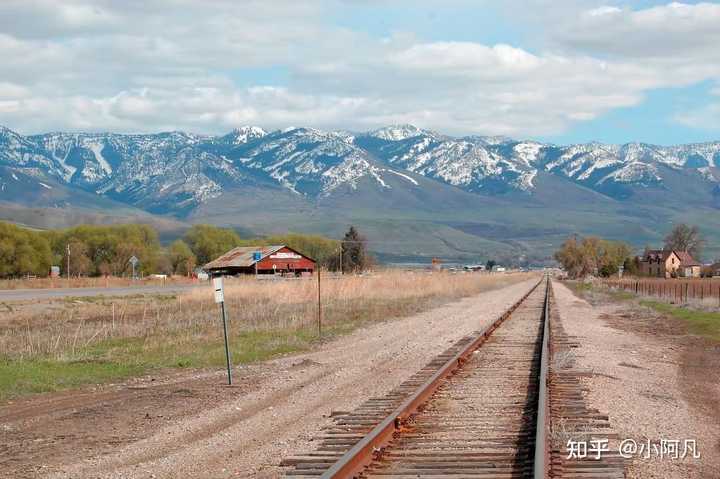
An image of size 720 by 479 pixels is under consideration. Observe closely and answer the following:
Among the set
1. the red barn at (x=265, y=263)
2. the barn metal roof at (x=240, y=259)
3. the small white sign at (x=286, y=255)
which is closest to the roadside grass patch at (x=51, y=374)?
the red barn at (x=265, y=263)

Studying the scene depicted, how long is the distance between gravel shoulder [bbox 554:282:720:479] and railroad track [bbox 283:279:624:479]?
1.47 ft

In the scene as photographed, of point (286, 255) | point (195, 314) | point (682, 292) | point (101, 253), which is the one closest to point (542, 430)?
point (195, 314)

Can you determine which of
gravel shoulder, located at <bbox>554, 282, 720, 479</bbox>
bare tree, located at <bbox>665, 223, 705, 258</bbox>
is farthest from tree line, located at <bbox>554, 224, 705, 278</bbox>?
gravel shoulder, located at <bbox>554, 282, 720, 479</bbox>

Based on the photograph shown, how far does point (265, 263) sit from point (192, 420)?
109 metres

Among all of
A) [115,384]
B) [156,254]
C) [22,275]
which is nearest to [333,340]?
[115,384]

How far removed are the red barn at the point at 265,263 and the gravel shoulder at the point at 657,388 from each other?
91.4m

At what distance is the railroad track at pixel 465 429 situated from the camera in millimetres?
9641

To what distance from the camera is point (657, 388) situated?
1619 cm

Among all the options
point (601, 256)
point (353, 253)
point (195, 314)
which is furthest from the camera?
point (601, 256)

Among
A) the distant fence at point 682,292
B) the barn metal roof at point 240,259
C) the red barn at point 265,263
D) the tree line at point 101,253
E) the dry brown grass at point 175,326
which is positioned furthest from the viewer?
the barn metal roof at point 240,259

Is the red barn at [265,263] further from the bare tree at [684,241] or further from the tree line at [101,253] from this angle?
the bare tree at [684,241]

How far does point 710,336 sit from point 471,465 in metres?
20.1

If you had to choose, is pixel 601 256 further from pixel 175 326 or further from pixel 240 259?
pixel 175 326

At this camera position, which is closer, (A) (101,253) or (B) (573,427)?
(B) (573,427)
